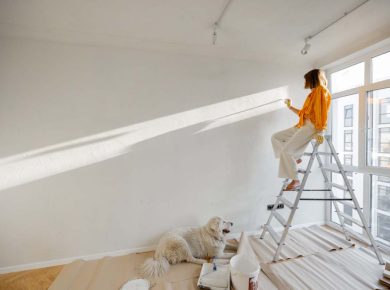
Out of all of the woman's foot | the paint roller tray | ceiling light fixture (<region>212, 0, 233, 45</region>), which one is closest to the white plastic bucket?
the paint roller tray

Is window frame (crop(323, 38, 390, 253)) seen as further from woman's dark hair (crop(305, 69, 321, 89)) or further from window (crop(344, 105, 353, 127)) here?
woman's dark hair (crop(305, 69, 321, 89))

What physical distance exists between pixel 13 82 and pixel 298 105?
134 inches

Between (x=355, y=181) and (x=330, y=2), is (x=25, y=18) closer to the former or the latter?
(x=330, y=2)

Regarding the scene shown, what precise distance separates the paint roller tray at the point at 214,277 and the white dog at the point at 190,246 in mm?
147

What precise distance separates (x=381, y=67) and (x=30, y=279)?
4271mm

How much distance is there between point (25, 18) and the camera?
170cm

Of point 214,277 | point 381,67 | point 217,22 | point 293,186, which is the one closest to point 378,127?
point 381,67

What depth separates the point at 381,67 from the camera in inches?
81.9

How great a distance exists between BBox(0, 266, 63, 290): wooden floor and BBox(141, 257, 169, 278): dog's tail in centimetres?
89

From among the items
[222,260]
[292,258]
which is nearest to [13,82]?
[222,260]

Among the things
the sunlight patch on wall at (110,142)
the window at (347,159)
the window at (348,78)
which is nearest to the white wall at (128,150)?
the sunlight patch on wall at (110,142)

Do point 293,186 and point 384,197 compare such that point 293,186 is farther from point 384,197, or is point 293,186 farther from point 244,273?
point 244,273

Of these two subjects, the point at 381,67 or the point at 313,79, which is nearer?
the point at 313,79

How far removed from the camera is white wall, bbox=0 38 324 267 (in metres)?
1.90
